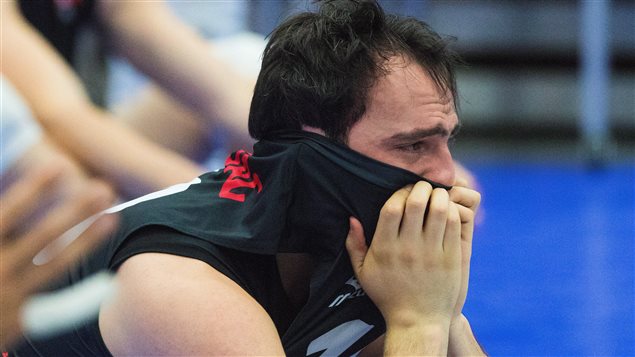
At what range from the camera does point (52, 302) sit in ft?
5.28

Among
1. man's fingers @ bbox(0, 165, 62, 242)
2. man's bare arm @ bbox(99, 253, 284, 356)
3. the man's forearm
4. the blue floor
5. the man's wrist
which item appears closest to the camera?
man's fingers @ bbox(0, 165, 62, 242)

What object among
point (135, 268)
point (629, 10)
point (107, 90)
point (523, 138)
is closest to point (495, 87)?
point (523, 138)

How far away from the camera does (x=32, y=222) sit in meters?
1.08

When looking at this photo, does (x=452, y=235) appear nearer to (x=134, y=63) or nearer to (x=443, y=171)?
(x=443, y=171)

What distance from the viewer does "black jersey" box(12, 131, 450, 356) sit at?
1.73 meters

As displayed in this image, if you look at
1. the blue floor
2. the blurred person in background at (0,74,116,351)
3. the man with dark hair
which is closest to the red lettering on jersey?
the man with dark hair

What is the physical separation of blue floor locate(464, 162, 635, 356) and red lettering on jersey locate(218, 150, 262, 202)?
131 cm

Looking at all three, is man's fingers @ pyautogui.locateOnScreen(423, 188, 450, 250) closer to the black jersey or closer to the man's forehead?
the black jersey

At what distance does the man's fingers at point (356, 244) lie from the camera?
1.76 meters

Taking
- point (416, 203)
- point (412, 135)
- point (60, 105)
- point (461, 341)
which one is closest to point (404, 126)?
point (412, 135)

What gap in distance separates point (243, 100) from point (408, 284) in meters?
0.65

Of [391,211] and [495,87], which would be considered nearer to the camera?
[391,211]

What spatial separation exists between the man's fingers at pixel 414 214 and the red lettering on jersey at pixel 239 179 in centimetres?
26

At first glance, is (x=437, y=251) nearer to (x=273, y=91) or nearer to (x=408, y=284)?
(x=408, y=284)
